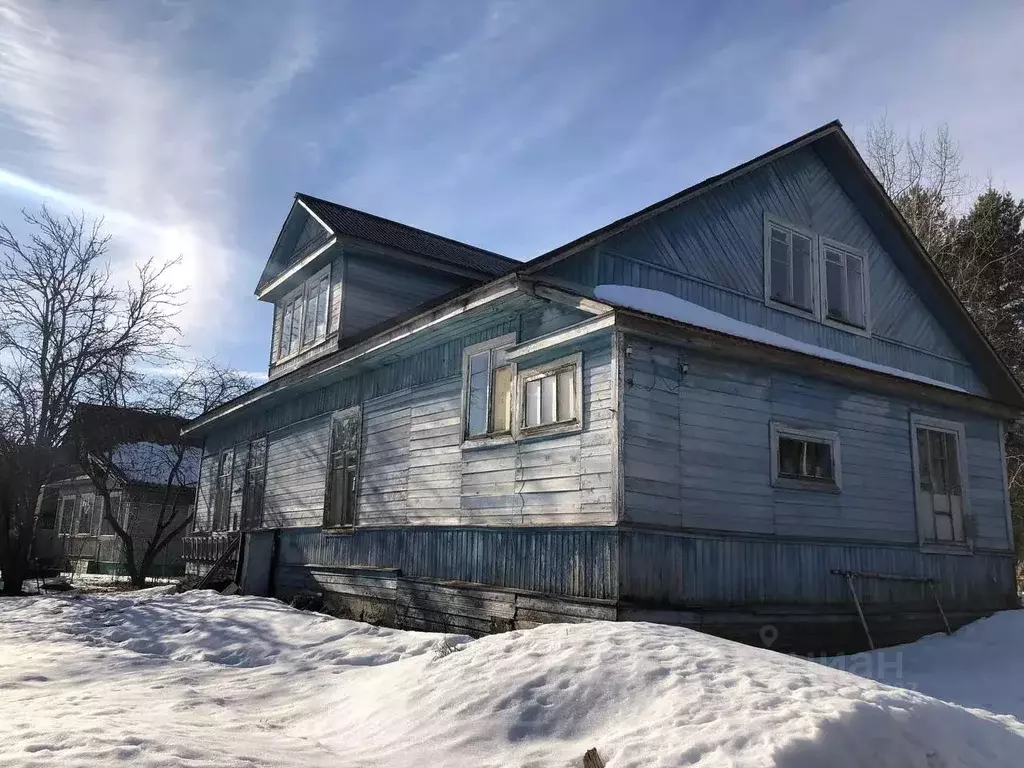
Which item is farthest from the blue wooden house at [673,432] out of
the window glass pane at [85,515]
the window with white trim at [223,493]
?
the window glass pane at [85,515]

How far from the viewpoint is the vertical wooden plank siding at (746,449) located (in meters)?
8.70

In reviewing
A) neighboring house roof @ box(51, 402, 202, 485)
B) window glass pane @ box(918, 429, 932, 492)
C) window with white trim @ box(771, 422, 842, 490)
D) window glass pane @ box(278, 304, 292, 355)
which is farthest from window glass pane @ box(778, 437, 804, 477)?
neighboring house roof @ box(51, 402, 202, 485)

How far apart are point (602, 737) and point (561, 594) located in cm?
415

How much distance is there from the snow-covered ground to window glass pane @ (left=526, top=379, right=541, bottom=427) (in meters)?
2.79

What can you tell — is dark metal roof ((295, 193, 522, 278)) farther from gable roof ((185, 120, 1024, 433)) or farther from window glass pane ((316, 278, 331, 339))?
window glass pane ((316, 278, 331, 339))

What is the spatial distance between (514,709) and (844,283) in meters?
10.4

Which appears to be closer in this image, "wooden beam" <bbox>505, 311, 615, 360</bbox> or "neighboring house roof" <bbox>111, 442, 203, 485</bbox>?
"wooden beam" <bbox>505, 311, 615, 360</bbox>

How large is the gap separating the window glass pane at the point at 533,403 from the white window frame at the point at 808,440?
2.92 metres

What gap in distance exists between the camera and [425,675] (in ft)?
20.3

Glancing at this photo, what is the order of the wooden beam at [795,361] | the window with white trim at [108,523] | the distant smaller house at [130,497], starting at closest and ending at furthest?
the wooden beam at [795,361] < the distant smaller house at [130,497] < the window with white trim at [108,523]

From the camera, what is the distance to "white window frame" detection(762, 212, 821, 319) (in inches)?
475

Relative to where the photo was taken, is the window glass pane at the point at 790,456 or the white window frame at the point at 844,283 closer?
the window glass pane at the point at 790,456

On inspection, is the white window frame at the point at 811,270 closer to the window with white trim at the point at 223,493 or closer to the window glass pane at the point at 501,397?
the window glass pane at the point at 501,397

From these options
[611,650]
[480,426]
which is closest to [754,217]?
[480,426]
